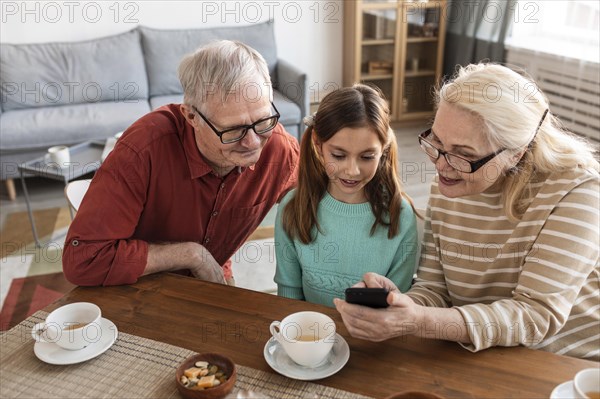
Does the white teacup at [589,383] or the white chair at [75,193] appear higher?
the white teacup at [589,383]

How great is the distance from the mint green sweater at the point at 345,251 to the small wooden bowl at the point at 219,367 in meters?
0.50

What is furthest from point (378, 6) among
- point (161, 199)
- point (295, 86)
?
point (161, 199)

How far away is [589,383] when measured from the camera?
0.90 metres

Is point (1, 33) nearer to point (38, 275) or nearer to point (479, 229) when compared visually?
point (38, 275)

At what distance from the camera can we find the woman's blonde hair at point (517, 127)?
1196mm

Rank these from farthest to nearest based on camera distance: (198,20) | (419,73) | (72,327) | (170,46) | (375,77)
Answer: (419,73)
(375,77)
(198,20)
(170,46)
(72,327)

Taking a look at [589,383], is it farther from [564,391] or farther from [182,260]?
[182,260]

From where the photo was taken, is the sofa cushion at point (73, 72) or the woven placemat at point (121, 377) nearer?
the woven placemat at point (121, 377)

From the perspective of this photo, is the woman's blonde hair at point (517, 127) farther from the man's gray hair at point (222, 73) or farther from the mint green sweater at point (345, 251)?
the man's gray hair at point (222, 73)

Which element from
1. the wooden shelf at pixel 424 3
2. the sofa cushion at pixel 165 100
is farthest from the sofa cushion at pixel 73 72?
the wooden shelf at pixel 424 3

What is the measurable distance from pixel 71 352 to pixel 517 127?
0.98 meters

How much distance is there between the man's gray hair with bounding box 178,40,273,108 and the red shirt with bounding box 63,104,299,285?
149 mm

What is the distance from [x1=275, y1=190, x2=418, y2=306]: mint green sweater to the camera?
1.47 meters

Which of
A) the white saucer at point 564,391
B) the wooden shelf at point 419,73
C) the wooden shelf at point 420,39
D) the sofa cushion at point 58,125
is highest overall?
the white saucer at point 564,391
